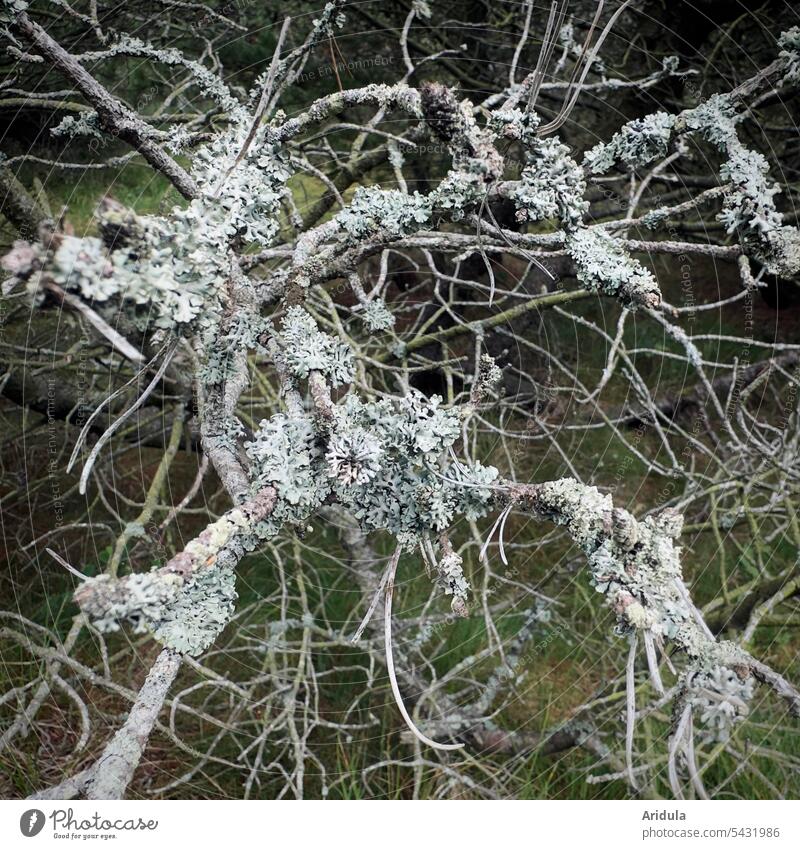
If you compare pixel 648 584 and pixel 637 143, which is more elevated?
pixel 637 143

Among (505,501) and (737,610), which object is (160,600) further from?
(737,610)

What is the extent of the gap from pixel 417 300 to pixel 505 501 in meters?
0.41

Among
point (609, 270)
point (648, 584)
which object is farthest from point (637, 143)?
point (648, 584)

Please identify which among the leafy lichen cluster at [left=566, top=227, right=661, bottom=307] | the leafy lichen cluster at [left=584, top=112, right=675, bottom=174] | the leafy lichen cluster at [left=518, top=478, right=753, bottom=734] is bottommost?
the leafy lichen cluster at [left=518, top=478, right=753, bottom=734]

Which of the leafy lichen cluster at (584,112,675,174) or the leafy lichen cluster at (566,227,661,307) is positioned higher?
the leafy lichen cluster at (584,112,675,174)

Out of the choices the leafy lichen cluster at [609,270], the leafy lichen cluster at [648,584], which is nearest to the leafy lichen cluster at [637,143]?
the leafy lichen cluster at [609,270]

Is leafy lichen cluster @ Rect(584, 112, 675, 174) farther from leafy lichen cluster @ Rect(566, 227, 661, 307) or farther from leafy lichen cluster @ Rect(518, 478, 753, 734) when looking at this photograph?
leafy lichen cluster @ Rect(518, 478, 753, 734)

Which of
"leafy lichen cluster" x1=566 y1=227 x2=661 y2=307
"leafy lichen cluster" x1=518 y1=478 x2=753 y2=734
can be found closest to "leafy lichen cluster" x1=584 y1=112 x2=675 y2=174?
"leafy lichen cluster" x1=566 y1=227 x2=661 y2=307

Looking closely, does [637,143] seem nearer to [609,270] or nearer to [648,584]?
[609,270]

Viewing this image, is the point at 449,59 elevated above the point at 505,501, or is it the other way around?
the point at 449,59

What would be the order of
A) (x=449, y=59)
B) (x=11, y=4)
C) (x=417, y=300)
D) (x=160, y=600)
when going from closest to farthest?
(x=160, y=600) → (x=11, y=4) → (x=449, y=59) → (x=417, y=300)
